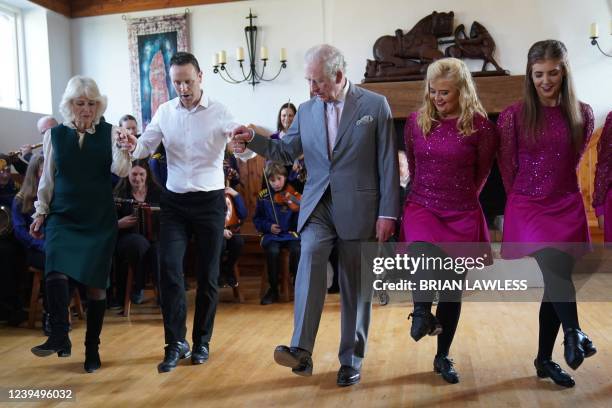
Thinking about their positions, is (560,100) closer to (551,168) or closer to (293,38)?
(551,168)

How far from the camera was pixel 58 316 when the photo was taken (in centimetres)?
290

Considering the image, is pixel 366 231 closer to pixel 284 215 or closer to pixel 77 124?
pixel 77 124

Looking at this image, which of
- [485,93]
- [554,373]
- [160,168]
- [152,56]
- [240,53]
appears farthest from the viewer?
[152,56]

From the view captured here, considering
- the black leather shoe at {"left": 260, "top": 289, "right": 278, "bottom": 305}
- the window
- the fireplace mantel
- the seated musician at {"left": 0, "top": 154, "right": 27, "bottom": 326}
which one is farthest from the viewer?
the window

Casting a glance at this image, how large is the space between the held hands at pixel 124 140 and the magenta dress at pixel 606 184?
2.06 metres

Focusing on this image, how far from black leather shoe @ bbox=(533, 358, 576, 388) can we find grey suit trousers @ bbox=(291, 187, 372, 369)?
763 millimetres

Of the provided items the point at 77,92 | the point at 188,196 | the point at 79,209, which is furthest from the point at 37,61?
the point at 188,196

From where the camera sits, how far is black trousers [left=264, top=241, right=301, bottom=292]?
467cm

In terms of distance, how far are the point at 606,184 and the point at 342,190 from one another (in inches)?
43.2

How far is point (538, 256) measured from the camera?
258 cm

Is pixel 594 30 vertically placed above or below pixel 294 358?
above

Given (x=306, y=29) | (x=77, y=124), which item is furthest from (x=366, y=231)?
(x=306, y=29)

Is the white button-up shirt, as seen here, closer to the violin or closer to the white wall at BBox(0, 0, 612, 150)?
the violin

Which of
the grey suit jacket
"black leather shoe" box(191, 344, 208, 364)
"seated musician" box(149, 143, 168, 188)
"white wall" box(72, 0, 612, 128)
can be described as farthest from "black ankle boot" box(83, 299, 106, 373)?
"white wall" box(72, 0, 612, 128)
